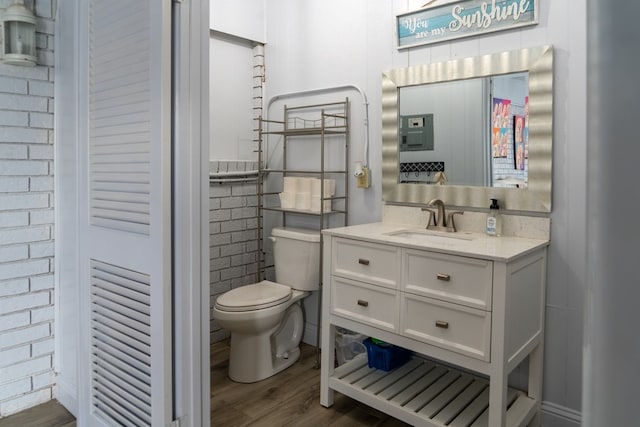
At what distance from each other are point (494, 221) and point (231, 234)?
6.11 ft

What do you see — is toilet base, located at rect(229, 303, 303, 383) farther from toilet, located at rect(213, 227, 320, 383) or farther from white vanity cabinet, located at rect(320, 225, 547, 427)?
white vanity cabinet, located at rect(320, 225, 547, 427)

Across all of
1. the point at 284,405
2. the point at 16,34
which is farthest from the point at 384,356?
the point at 16,34

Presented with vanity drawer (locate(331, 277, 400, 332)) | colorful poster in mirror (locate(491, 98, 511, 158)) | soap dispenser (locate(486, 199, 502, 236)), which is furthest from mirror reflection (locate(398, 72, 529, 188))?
vanity drawer (locate(331, 277, 400, 332))

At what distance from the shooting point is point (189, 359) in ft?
5.44

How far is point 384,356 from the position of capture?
246 cm

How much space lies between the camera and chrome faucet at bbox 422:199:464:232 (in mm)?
2418

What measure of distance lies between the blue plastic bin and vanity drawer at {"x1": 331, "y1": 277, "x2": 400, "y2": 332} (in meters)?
0.37

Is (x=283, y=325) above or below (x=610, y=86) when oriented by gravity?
below

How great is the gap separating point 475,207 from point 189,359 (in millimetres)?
1606

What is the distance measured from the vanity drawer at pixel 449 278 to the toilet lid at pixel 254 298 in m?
0.95

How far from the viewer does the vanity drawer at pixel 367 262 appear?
2.08m

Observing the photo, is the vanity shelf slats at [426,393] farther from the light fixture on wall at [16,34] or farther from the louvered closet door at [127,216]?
the light fixture on wall at [16,34]

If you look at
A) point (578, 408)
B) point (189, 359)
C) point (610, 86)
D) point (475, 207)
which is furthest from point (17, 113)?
point (578, 408)

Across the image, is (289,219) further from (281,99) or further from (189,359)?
(189,359)
